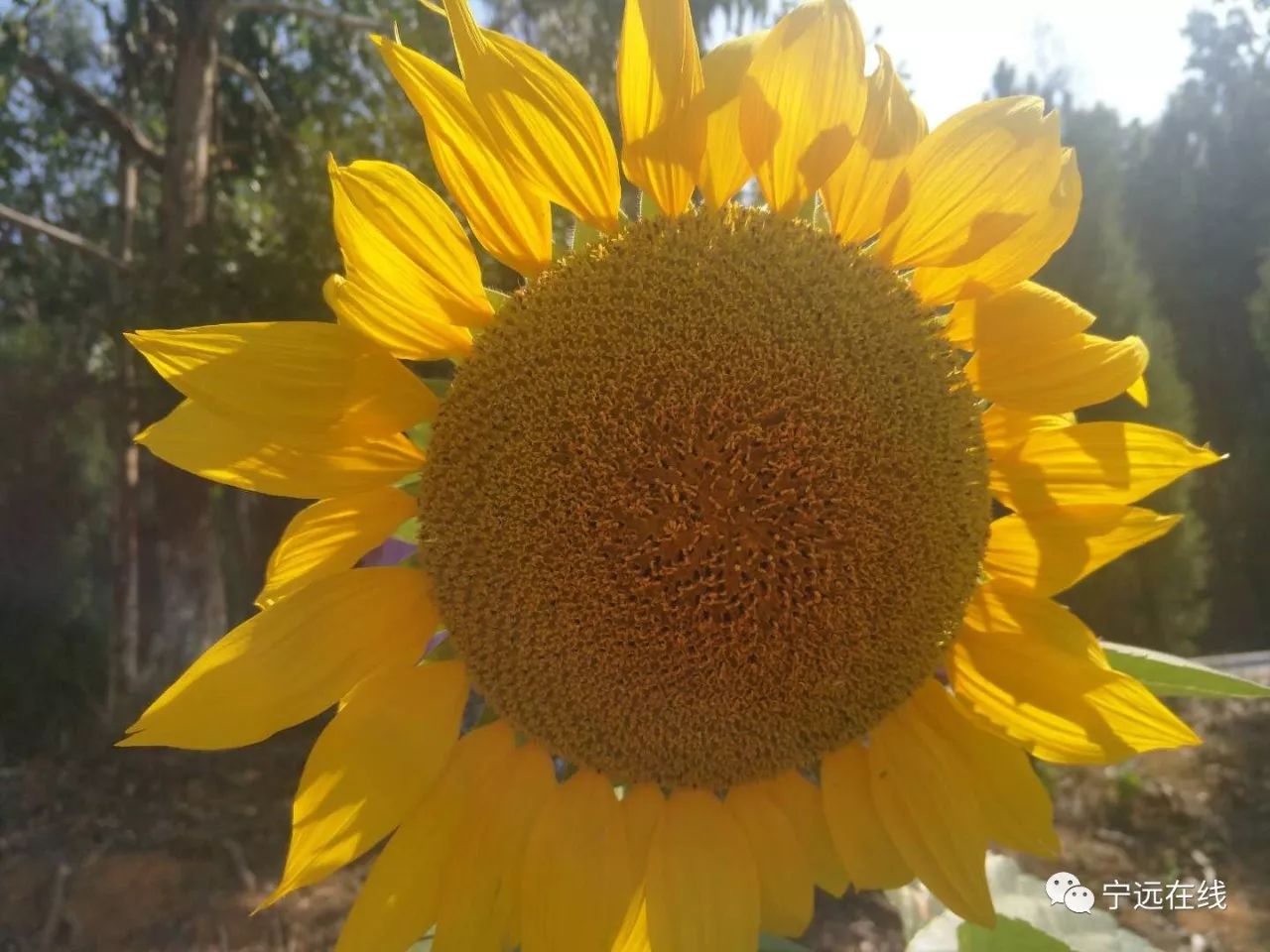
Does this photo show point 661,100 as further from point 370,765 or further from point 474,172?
point 370,765

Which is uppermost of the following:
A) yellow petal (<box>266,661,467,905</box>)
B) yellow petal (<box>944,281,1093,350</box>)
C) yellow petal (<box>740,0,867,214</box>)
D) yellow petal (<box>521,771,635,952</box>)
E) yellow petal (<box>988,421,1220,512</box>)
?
yellow petal (<box>740,0,867,214</box>)

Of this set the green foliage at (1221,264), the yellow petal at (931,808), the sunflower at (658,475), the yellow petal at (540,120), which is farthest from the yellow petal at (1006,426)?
the green foliage at (1221,264)

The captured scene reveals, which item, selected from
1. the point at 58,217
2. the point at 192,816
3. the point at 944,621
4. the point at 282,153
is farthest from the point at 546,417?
the point at 58,217

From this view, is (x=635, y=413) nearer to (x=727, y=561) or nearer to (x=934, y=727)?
(x=727, y=561)

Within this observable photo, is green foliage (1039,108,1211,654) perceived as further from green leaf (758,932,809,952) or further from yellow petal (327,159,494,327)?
yellow petal (327,159,494,327)

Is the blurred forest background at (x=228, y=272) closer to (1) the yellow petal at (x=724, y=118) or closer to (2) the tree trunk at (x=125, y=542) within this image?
(2) the tree trunk at (x=125, y=542)

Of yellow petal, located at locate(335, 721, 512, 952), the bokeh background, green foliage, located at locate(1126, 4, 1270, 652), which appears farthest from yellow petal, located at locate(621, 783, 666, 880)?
green foliage, located at locate(1126, 4, 1270, 652)

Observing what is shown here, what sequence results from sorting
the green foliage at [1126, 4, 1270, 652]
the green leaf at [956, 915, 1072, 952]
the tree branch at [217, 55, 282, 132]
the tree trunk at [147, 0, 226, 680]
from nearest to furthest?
the green leaf at [956, 915, 1072, 952], the tree trunk at [147, 0, 226, 680], the tree branch at [217, 55, 282, 132], the green foliage at [1126, 4, 1270, 652]
